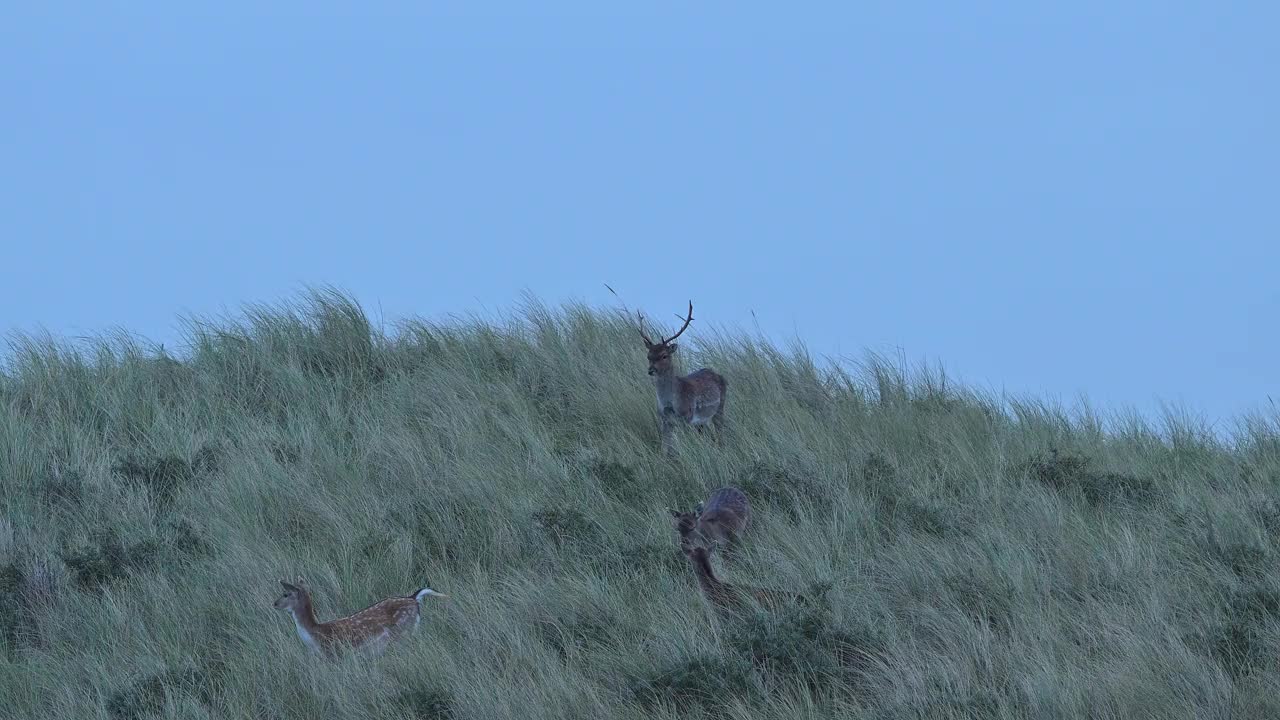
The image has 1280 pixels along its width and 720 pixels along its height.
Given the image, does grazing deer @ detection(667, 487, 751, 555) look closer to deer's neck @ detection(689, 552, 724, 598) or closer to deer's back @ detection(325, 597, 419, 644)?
deer's neck @ detection(689, 552, 724, 598)

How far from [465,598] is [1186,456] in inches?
200

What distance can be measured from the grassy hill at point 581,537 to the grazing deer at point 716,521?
0.16 metres

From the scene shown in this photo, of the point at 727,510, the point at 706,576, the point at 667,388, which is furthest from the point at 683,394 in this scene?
the point at 706,576

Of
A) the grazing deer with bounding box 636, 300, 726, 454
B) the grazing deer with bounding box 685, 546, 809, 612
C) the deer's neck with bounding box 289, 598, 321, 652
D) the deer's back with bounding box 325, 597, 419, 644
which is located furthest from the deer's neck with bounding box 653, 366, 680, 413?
the deer's neck with bounding box 289, 598, 321, 652

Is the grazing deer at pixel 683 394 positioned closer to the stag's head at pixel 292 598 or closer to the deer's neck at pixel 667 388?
the deer's neck at pixel 667 388

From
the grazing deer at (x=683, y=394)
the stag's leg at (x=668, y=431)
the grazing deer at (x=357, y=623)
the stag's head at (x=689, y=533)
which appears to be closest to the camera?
the grazing deer at (x=357, y=623)

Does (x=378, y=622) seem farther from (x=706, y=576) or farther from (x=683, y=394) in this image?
(x=683, y=394)

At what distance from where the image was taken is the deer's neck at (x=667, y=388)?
10047 millimetres

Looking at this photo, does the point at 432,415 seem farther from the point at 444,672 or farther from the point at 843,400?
the point at 444,672

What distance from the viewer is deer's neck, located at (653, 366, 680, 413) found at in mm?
10047

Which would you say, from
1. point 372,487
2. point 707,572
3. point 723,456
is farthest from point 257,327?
point 707,572

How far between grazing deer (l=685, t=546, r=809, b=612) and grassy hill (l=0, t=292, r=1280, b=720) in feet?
0.30

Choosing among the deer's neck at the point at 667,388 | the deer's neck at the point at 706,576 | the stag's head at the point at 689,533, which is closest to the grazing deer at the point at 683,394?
the deer's neck at the point at 667,388

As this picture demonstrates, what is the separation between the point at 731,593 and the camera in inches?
273
